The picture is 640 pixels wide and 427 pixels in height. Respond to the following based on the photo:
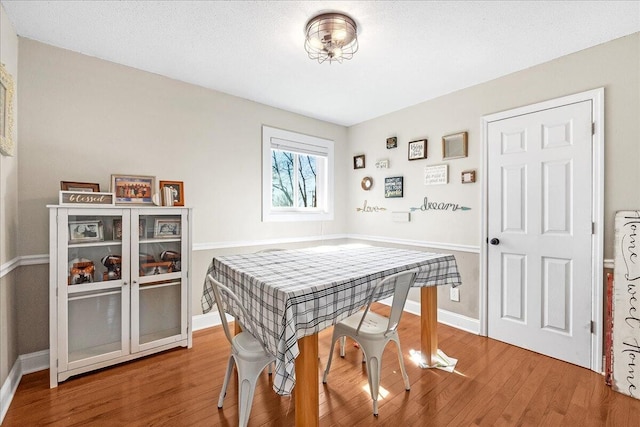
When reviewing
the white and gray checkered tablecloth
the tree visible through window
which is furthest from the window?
the white and gray checkered tablecloth

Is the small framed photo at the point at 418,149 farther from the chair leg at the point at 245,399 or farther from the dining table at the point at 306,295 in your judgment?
the chair leg at the point at 245,399

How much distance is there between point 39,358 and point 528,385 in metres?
3.51

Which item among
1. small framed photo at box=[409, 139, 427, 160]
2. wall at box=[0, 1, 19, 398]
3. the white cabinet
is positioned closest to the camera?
wall at box=[0, 1, 19, 398]

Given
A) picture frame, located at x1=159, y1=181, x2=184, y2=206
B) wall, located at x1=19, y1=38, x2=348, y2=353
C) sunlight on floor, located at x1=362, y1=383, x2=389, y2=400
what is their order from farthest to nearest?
picture frame, located at x1=159, y1=181, x2=184, y2=206, wall, located at x1=19, y1=38, x2=348, y2=353, sunlight on floor, located at x1=362, y1=383, x2=389, y2=400

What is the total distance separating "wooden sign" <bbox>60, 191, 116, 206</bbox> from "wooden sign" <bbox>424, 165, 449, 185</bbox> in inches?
117

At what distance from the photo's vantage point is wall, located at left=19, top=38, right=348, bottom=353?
2.14 meters

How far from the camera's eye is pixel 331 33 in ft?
6.08

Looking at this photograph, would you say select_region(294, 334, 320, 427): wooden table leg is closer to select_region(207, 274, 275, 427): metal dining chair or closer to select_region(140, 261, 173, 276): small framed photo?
select_region(207, 274, 275, 427): metal dining chair

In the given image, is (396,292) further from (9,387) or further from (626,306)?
(9,387)

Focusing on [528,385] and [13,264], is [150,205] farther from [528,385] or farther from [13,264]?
[528,385]

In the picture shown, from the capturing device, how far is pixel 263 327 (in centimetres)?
141

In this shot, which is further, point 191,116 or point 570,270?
point 191,116

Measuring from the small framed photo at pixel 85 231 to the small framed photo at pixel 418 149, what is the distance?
3.06 m

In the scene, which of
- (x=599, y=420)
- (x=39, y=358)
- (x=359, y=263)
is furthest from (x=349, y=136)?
(x=39, y=358)
